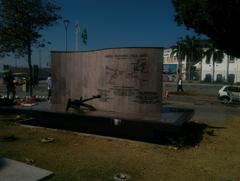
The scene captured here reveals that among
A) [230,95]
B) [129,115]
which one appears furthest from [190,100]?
[129,115]

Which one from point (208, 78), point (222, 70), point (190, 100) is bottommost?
point (190, 100)

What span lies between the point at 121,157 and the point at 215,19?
1120 cm

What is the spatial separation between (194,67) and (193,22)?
65.7 meters

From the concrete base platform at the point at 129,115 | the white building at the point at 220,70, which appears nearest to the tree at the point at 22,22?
the concrete base platform at the point at 129,115

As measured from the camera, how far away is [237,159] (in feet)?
25.7

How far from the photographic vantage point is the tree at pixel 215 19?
51.5 feet

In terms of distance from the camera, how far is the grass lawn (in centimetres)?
661

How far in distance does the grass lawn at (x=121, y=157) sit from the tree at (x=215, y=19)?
24.4 ft

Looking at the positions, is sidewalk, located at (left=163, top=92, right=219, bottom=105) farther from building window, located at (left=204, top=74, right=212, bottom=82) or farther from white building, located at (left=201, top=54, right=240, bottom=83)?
building window, located at (left=204, top=74, right=212, bottom=82)

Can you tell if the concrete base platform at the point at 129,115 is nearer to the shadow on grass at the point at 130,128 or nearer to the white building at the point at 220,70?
the shadow on grass at the point at 130,128

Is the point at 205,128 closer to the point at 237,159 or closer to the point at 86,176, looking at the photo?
the point at 237,159

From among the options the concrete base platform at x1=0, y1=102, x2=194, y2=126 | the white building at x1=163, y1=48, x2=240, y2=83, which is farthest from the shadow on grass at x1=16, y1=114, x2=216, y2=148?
the white building at x1=163, y1=48, x2=240, y2=83

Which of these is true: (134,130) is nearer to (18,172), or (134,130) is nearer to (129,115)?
(129,115)

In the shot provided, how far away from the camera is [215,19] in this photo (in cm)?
1662
